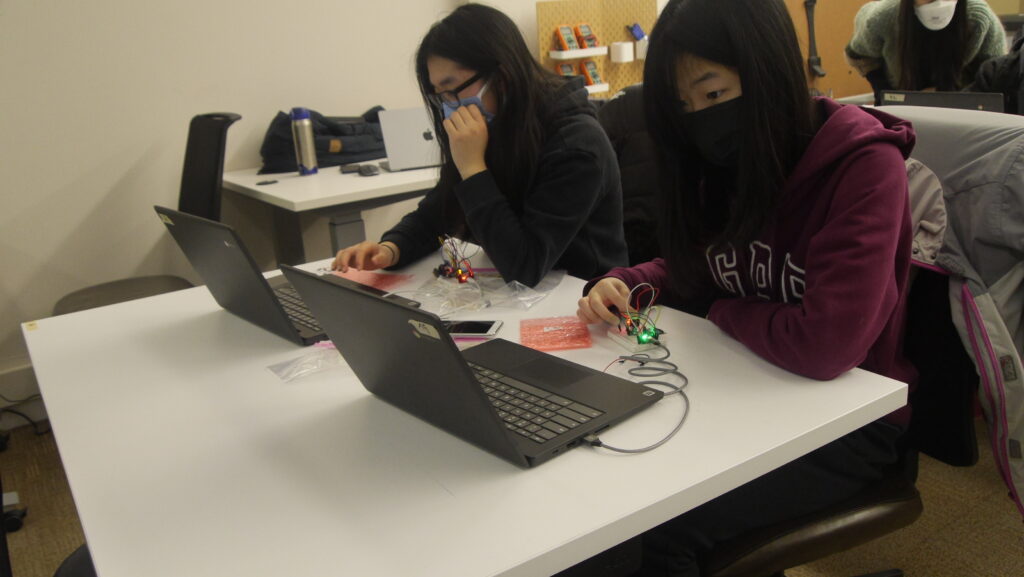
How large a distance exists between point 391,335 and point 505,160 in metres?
0.81

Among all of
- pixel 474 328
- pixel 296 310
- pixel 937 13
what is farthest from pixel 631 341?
pixel 937 13

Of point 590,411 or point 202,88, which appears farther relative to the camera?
point 202,88

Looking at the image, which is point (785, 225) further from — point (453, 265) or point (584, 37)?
point (584, 37)

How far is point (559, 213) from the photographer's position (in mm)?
1512

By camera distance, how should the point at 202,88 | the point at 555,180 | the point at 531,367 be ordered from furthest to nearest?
the point at 202,88 → the point at 555,180 → the point at 531,367

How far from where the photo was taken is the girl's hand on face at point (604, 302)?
3.83ft

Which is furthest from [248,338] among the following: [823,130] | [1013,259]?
[1013,259]

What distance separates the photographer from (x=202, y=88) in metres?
3.03

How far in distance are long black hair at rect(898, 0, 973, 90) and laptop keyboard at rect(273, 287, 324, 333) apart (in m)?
2.62

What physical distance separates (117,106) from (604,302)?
2441 millimetres

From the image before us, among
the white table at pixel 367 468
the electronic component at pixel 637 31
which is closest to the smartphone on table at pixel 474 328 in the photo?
the white table at pixel 367 468

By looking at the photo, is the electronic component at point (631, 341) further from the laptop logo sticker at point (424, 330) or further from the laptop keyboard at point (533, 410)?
the laptop logo sticker at point (424, 330)

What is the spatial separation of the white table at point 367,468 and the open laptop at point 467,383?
0.08ft

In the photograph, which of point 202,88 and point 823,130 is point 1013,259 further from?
point 202,88
